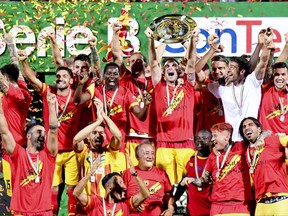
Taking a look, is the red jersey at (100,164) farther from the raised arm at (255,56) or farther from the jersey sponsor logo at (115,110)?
Answer: the raised arm at (255,56)

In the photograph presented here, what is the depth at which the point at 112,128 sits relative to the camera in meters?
14.3

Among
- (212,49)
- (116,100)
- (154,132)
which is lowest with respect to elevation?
(154,132)

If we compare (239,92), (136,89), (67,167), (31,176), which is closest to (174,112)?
(136,89)

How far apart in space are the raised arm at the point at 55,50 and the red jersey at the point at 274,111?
8.82 feet

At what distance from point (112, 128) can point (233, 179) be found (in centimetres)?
160

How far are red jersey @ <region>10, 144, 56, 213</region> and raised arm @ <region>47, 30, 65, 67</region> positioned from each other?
1.89 metres

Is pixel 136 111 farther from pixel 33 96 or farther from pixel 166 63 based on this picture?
pixel 33 96

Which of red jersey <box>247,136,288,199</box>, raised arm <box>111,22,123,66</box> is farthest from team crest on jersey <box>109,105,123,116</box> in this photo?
red jersey <box>247,136,288,199</box>

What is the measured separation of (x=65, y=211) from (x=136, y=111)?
5.98 feet

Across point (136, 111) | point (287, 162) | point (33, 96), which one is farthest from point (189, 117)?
point (33, 96)

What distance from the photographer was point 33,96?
55.2 ft

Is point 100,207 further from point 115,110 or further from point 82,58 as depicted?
point 82,58

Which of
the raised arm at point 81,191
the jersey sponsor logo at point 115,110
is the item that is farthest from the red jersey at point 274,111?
the raised arm at point 81,191

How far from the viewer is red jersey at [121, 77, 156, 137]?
50.3 ft
